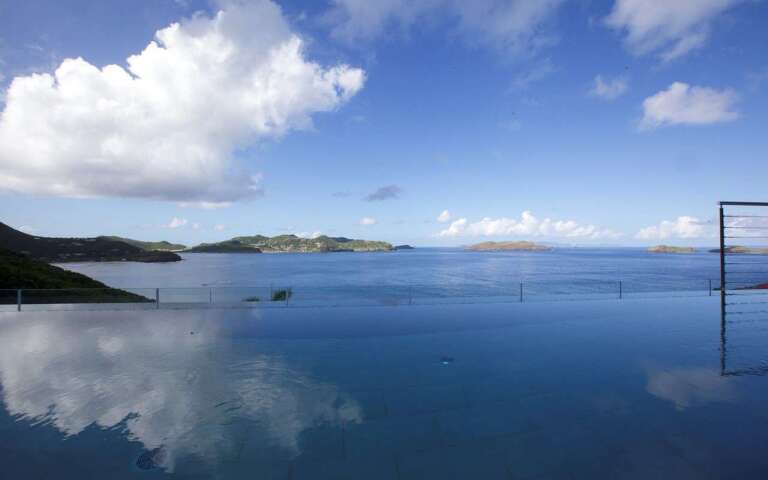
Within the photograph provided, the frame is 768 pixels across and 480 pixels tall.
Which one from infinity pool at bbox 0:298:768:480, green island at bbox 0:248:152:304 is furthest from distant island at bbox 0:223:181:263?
infinity pool at bbox 0:298:768:480

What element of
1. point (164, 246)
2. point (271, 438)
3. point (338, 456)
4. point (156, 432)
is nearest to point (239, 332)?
point (156, 432)

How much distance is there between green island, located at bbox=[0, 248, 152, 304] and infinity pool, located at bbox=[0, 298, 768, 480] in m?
3.47

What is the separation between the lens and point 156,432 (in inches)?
150

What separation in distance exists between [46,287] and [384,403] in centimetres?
2627

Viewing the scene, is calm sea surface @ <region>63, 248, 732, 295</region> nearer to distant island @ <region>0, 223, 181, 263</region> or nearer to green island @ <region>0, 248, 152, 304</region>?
green island @ <region>0, 248, 152, 304</region>

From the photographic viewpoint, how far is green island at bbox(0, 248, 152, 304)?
11.3 meters

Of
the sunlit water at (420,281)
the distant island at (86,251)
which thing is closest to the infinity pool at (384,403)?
the sunlit water at (420,281)

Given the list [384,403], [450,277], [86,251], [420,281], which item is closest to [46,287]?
[384,403]

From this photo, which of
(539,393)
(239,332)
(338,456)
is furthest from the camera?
(239,332)

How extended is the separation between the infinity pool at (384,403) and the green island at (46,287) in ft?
11.4

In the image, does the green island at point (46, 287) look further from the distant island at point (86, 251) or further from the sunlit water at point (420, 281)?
the distant island at point (86, 251)

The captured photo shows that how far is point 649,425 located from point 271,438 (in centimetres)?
395

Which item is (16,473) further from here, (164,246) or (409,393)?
(164,246)

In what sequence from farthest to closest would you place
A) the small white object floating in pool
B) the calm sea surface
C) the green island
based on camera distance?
1. the calm sea surface
2. the green island
3. the small white object floating in pool
